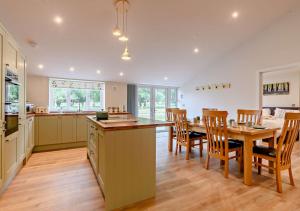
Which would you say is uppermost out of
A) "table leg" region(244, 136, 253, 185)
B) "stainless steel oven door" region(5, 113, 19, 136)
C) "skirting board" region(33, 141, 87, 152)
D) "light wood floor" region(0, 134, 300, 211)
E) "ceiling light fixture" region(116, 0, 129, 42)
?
"ceiling light fixture" region(116, 0, 129, 42)

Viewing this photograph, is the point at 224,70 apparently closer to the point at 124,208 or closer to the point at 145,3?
the point at 145,3

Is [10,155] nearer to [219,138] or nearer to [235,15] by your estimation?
[219,138]

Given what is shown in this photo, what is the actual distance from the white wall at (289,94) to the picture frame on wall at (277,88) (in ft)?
0.38

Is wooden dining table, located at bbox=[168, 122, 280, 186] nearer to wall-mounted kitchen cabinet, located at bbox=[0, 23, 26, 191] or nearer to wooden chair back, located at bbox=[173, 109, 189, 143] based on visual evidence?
wooden chair back, located at bbox=[173, 109, 189, 143]

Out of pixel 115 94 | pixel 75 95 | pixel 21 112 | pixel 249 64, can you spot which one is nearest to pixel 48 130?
pixel 21 112

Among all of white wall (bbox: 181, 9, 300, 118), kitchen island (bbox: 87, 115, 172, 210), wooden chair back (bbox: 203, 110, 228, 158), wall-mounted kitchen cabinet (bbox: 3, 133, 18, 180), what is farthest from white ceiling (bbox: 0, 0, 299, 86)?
kitchen island (bbox: 87, 115, 172, 210)

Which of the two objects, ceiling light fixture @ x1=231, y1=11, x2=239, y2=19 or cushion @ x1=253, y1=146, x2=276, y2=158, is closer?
cushion @ x1=253, y1=146, x2=276, y2=158

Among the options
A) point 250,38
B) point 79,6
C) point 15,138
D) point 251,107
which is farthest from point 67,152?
point 250,38

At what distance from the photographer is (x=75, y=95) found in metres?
5.60

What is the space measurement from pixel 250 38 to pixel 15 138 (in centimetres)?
577

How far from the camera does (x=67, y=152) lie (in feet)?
13.5

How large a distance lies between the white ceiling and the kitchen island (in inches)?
89.6

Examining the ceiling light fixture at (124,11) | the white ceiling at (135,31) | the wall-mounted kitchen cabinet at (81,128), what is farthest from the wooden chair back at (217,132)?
the wall-mounted kitchen cabinet at (81,128)

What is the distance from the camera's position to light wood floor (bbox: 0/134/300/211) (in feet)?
6.45
